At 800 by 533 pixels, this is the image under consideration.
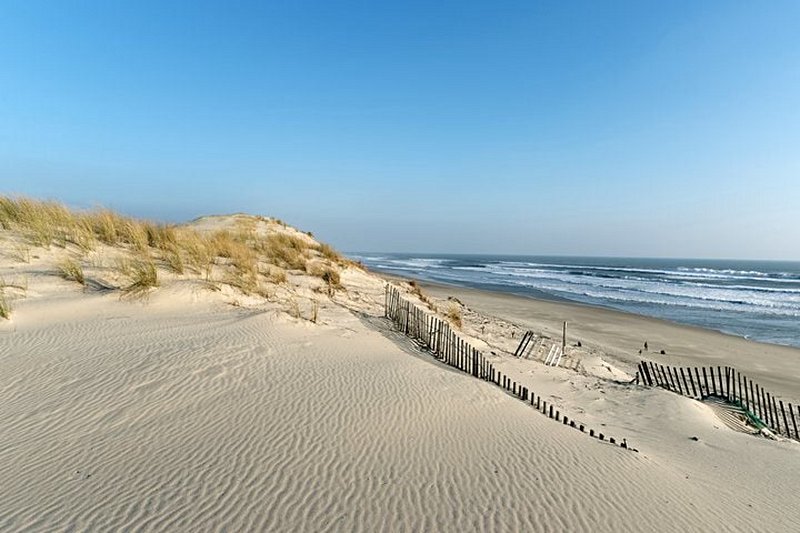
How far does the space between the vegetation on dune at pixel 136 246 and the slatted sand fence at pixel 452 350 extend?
3.85 meters

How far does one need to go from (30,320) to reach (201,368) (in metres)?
4.24

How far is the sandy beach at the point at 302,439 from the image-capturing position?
3.37m

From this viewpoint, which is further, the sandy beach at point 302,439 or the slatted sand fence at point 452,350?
the slatted sand fence at point 452,350

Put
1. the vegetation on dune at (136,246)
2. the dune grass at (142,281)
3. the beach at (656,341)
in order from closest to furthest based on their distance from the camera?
the dune grass at (142,281) < the vegetation on dune at (136,246) < the beach at (656,341)

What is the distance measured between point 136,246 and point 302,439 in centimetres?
1083

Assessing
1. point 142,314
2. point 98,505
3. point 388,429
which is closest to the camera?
point 98,505

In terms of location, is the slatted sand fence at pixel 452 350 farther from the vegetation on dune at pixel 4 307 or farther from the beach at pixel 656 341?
the vegetation on dune at pixel 4 307

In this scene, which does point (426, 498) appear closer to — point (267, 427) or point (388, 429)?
point (388, 429)

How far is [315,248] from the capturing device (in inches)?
865

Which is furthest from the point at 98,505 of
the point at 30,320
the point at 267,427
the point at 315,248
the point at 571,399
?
the point at 315,248

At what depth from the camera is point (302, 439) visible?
4.45 metres

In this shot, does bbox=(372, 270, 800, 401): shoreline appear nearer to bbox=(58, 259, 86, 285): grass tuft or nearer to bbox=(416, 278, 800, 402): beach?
bbox=(416, 278, 800, 402): beach

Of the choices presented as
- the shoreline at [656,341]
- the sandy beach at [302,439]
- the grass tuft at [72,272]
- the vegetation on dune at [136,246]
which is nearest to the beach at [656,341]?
the shoreline at [656,341]

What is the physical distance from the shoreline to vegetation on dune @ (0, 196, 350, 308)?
1185 centimetres
